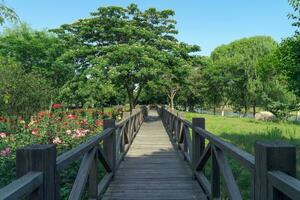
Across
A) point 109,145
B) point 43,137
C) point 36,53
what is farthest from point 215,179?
point 36,53

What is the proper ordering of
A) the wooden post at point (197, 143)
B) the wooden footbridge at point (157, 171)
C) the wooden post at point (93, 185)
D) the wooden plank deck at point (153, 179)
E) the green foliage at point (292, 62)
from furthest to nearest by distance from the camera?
the green foliage at point (292, 62) < the wooden post at point (197, 143) < the wooden plank deck at point (153, 179) < the wooden post at point (93, 185) < the wooden footbridge at point (157, 171)

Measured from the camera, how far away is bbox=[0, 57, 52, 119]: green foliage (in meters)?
15.8

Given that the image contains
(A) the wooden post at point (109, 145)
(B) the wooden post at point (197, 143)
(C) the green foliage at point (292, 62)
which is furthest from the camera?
(C) the green foliage at point (292, 62)

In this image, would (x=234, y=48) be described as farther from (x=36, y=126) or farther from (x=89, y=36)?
(x=36, y=126)

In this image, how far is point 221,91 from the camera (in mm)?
54000

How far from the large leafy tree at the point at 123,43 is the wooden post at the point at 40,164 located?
16.3 meters

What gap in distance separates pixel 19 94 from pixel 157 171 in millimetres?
10666

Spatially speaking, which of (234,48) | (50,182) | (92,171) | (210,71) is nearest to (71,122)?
(92,171)

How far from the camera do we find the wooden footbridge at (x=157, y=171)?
2576mm

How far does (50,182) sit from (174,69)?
1844cm

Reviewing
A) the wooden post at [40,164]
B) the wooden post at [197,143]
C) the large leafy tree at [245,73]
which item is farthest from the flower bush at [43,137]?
the large leafy tree at [245,73]

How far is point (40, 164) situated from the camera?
2.66 m

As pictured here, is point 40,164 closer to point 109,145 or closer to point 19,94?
point 109,145

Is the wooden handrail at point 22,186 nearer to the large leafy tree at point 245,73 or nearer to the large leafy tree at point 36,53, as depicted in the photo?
the large leafy tree at point 36,53
